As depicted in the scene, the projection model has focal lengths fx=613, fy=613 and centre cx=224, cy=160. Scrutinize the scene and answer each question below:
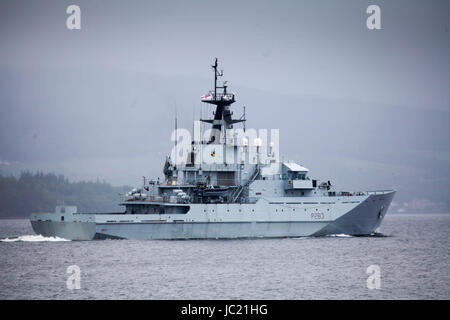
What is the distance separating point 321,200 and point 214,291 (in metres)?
18.9

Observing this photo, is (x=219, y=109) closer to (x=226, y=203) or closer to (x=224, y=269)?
(x=226, y=203)

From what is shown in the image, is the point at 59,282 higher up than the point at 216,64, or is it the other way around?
the point at 216,64

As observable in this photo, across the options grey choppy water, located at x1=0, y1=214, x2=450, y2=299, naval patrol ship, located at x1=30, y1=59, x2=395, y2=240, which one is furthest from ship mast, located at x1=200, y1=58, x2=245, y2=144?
grey choppy water, located at x1=0, y1=214, x2=450, y2=299

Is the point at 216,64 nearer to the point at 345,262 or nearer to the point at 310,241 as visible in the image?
the point at 310,241

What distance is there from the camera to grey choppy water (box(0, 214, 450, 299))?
78.9ft

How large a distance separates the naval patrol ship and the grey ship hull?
0.06m

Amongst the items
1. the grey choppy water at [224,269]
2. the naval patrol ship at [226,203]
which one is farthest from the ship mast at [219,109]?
the grey choppy water at [224,269]

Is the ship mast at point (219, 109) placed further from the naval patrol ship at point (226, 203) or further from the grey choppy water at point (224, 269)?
the grey choppy water at point (224, 269)

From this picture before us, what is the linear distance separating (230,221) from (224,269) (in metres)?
11.1

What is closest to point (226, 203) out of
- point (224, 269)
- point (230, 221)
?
point (230, 221)
